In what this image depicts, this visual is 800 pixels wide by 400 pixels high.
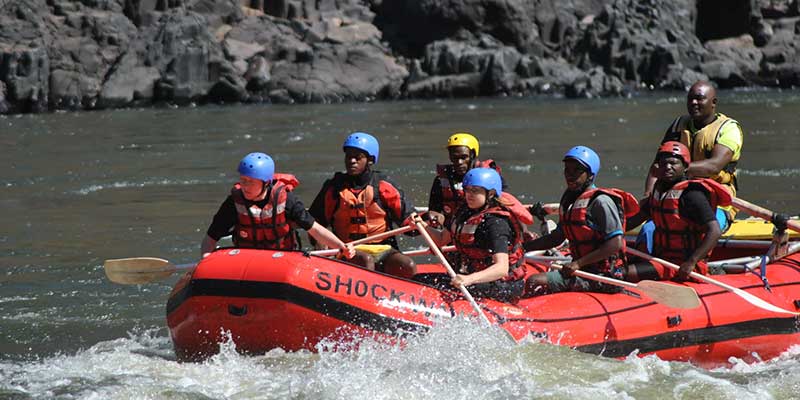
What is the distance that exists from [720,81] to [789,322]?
123ft

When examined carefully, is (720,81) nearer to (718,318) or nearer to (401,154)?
(401,154)

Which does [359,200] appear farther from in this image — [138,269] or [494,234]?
[138,269]

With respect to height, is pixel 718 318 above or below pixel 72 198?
above

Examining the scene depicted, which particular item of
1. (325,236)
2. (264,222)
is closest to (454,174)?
(325,236)

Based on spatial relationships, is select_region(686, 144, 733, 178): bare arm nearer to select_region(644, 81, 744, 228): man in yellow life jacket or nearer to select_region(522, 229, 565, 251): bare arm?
select_region(644, 81, 744, 228): man in yellow life jacket

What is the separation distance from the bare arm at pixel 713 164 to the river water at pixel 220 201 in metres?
1.46

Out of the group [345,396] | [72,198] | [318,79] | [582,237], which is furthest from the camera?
[318,79]

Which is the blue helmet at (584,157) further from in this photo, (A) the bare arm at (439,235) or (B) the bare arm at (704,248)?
(A) the bare arm at (439,235)

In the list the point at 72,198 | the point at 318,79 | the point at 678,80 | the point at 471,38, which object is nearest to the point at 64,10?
the point at 318,79

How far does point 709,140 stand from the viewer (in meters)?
8.27

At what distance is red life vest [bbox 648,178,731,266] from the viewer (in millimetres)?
7176

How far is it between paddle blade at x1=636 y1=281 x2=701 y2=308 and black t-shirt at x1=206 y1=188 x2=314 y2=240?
2144 millimetres

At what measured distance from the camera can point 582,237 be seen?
7.01 meters

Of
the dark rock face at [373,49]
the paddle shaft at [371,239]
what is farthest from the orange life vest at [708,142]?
the dark rock face at [373,49]
